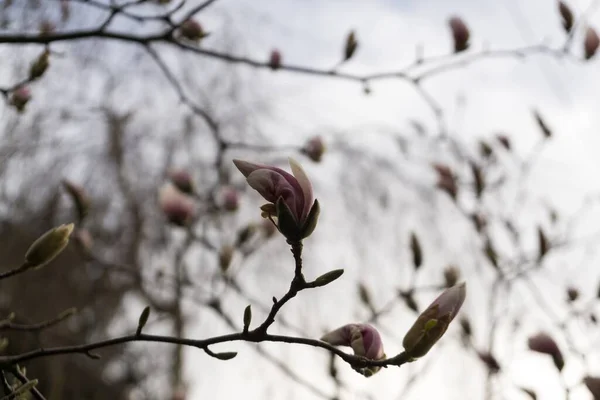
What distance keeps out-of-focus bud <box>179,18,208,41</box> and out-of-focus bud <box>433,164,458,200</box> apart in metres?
0.87

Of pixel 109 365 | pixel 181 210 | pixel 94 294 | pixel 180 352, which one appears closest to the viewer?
pixel 181 210

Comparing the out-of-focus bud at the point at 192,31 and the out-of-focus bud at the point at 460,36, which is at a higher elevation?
the out-of-focus bud at the point at 192,31

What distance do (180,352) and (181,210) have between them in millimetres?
1624

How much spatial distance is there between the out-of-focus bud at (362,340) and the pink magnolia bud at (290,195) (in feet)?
0.32

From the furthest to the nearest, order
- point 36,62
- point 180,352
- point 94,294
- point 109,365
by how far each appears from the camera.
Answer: point 109,365 < point 180,352 < point 94,294 < point 36,62

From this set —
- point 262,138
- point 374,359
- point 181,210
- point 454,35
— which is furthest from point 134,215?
point 374,359

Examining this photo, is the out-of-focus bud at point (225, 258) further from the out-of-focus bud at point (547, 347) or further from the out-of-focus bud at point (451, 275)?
the out-of-focus bud at point (547, 347)

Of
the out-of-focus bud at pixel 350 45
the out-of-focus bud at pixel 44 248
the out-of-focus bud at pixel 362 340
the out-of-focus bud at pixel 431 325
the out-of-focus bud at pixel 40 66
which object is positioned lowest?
the out-of-focus bud at pixel 350 45

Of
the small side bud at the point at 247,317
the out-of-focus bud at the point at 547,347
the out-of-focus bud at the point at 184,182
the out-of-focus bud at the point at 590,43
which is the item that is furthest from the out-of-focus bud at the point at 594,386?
the out-of-focus bud at the point at 184,182

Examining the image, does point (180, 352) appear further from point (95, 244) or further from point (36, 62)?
point (36, 62)

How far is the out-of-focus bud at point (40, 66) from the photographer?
98cm

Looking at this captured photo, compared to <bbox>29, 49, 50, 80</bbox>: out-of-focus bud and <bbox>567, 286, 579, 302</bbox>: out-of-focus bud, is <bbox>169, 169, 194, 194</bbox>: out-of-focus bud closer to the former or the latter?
<bbox>29, 49, 50, 80</bbox>: out-of-focus bud

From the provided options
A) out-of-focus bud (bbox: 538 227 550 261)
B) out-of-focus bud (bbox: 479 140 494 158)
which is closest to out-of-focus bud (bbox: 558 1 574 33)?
out-of-focus bud (bbox: 538 227 550 261)

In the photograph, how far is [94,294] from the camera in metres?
2.63
